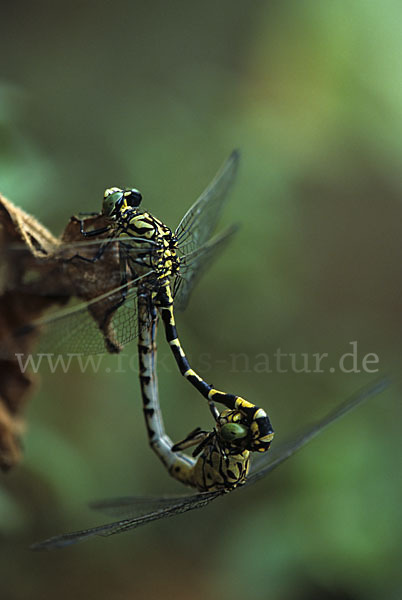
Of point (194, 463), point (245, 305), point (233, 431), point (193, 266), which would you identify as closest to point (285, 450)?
point (194, 463)

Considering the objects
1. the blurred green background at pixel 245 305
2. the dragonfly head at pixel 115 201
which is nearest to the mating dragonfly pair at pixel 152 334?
the dragonfly head at pixel 115 201

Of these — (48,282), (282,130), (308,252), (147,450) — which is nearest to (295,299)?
(308,252)

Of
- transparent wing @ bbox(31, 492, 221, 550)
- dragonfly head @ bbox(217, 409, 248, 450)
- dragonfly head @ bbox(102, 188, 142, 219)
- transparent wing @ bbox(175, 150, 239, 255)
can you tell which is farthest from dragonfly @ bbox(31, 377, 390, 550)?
dragonfly head @ bbox(102, 188, 142, 219)

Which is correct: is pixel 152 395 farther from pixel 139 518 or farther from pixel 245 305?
pixel 245 305

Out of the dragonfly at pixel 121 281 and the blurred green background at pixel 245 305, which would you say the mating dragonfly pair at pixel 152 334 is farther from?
the blurred green background at pixel 245 305

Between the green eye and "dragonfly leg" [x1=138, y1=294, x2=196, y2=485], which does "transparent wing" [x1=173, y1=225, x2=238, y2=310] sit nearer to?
"dragonfly leg" [x1=138, y1=294, x2=196, y2=485]
